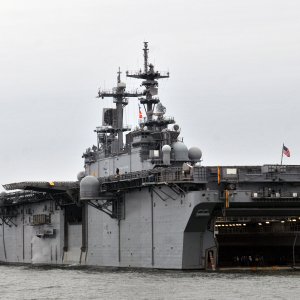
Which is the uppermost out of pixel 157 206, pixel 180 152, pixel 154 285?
pixel 180 152

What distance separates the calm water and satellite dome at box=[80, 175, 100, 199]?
16.5ft

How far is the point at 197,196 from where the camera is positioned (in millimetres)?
47906

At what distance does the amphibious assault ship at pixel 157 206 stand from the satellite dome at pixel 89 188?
0.20ft

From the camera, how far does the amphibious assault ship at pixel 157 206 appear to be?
48594 mm

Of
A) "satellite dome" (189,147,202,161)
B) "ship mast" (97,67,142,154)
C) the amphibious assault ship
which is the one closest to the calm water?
the amphibious assault ship

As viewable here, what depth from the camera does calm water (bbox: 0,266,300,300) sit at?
37812mm

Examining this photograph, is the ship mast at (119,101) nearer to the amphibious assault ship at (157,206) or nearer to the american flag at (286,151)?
the amphibious assault ship at (157,206)

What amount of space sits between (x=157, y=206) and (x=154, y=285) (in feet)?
35.8

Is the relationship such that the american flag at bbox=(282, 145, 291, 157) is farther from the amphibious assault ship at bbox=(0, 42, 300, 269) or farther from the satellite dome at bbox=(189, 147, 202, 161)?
the satellite dome at bbox=(189, 147, 202, 161)

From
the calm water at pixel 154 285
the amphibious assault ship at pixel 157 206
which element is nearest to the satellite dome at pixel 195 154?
the amphibious assault ship at pixel 157 206

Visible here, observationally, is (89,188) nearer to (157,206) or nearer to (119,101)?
(157,206)

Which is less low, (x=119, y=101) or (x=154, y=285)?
(x=119, y=101)

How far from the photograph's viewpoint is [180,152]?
54.6m

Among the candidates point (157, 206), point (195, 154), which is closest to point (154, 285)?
point (157, 206)
